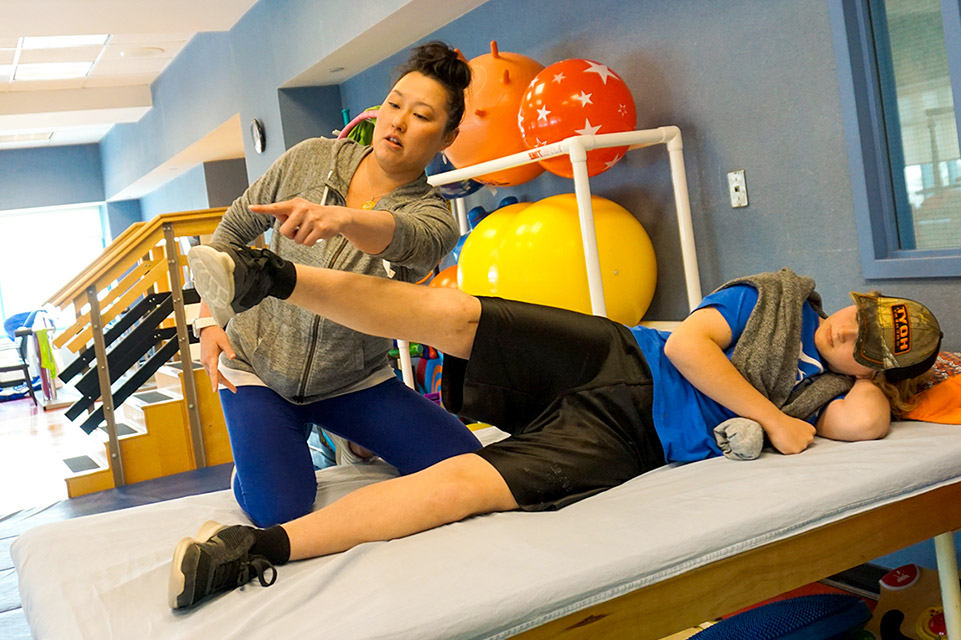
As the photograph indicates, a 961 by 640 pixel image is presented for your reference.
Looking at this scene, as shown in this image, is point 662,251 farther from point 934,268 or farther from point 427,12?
point 427,12

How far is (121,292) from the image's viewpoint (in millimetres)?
4371

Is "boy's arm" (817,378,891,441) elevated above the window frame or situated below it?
below

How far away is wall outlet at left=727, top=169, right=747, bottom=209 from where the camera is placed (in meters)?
2.63

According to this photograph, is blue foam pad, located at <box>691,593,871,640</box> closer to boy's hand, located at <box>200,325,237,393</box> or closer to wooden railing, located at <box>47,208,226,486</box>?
boy's hand, located at <box>200,325,237,393</box>

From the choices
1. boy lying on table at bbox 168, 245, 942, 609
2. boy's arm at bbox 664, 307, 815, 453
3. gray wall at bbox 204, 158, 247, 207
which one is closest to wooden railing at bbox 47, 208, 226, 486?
boy lying on table at bbox 168, 245, 942, 609

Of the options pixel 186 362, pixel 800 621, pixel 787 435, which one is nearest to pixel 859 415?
pixel 787 435

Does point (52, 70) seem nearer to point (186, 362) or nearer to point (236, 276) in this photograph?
point (186, 362)

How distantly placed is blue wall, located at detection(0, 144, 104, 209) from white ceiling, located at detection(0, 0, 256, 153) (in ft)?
0.65

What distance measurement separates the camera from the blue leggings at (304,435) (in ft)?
5.75

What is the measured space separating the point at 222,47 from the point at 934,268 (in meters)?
5.03

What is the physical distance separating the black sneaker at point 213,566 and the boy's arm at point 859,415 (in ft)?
3.65

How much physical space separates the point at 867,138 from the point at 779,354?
31.8 inches

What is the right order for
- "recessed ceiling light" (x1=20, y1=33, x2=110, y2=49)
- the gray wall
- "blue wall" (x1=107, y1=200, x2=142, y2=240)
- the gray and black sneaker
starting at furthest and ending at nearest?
"blue wall" (x1=107, y1=200, x2=142, y2=240)
the gray wall
"recessed ceiling light" (x1=20, y1=33, x2=110, y2=49)
the gray and black sneaker

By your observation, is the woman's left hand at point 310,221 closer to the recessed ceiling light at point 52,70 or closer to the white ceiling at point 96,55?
the white ceiling at point 96,55
